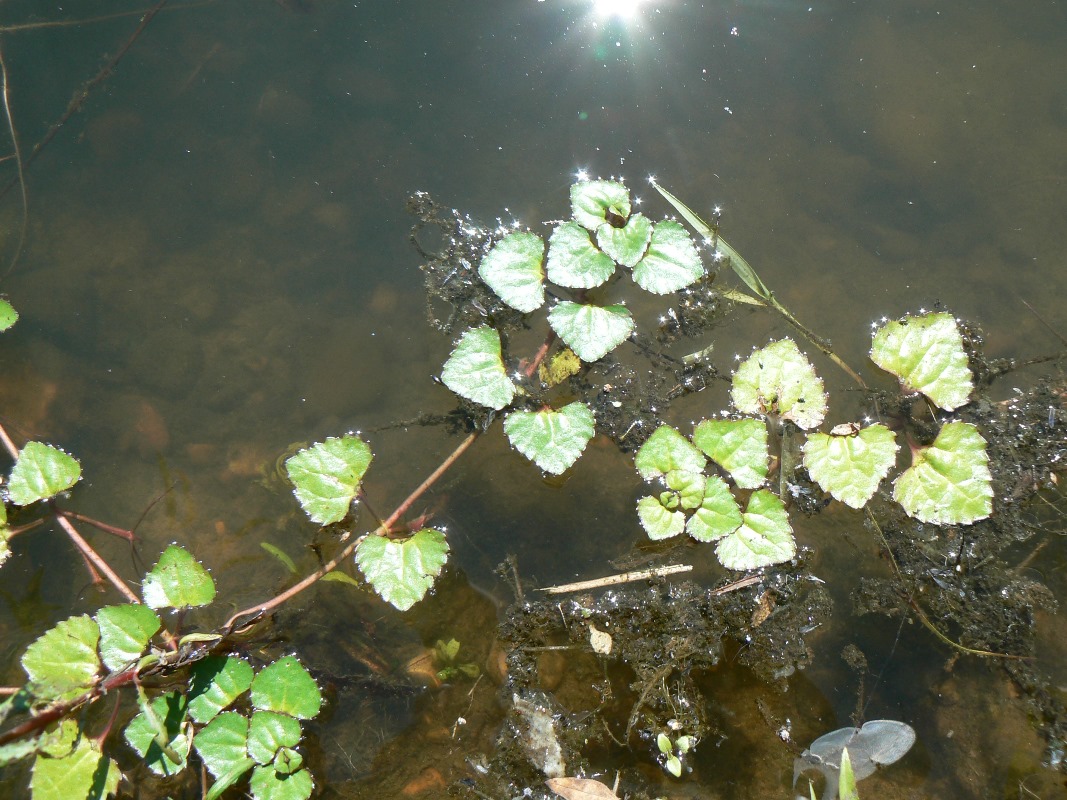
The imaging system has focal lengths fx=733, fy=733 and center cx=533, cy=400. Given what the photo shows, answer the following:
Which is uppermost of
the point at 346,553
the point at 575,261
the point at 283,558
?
the point at 575,261

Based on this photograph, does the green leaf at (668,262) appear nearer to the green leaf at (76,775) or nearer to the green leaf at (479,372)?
the green leaf at (479,372)

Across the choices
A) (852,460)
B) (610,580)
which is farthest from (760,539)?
(610,580)

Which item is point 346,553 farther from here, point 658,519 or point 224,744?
point 658,519

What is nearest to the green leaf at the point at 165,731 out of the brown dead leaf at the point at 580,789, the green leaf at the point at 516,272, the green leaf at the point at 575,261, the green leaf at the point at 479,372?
the brown dead leaf at the point at 580,789

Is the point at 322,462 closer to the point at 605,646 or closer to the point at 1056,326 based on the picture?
the point at 605,646

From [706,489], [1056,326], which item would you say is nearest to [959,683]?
[706,489]

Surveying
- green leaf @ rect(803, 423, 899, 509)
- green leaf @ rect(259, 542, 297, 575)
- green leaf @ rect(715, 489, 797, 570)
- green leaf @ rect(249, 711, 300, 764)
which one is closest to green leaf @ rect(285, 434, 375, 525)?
green leaf @ rect(259, 542, 297, 575)

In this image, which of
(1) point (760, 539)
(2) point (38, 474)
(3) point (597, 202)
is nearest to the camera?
(1) point (760, 539)
